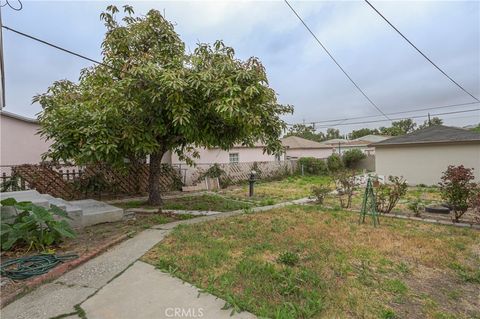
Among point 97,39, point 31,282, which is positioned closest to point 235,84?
point 31,282

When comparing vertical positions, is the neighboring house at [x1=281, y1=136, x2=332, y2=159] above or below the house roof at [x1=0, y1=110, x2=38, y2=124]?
below

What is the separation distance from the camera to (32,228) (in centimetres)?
441

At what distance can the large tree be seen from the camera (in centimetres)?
591

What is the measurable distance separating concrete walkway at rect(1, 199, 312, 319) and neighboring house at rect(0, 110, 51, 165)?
7470 mm

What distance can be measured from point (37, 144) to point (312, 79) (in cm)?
1266

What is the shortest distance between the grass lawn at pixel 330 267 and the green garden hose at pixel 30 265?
1.14 m

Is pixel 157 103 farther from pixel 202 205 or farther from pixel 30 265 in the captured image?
pixel 30 265

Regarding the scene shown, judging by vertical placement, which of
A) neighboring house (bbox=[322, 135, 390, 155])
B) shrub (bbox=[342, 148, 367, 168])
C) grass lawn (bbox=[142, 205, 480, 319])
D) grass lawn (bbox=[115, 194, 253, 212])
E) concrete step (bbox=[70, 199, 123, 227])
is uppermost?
neighboring house (bbox=[322, 135, 390, 155])

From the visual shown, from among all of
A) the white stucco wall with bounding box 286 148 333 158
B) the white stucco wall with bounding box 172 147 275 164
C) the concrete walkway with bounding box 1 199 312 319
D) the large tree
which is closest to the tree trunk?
the large tree

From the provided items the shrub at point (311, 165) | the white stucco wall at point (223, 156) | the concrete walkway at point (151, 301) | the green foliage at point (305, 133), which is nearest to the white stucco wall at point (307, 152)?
the shrub at point (311, 165)

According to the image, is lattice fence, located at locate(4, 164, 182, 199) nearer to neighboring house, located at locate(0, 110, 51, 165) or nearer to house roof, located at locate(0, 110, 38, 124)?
neighboring house, located at locate(0, 110, 51, 165)

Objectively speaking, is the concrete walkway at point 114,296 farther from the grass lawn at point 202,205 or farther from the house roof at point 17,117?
the house roof at point 17,117

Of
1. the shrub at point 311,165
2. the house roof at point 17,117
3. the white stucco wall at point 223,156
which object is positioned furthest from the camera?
the shrub at point 311,165

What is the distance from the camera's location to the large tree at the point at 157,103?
591 centimetres
